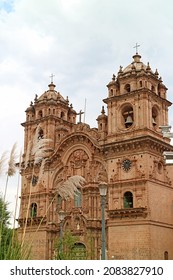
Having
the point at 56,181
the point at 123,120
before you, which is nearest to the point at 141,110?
the point at 123,120

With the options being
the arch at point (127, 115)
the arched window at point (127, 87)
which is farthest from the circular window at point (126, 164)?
the arched window at point (127, 87)

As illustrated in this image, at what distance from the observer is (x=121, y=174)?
33.6 metres

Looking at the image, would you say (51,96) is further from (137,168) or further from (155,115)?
(137,168)

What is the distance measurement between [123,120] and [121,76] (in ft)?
12.5

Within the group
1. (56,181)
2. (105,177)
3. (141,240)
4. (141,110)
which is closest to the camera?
(141,240)

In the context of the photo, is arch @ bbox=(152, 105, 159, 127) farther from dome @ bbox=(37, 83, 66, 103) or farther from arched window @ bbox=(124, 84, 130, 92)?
dome @ bbox=(37, 83, 66, 103)

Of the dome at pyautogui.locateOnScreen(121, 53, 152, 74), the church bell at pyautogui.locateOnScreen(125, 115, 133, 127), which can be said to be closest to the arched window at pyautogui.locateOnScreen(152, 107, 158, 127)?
the church bell at pyautogui.locateOnScreen(125, 115, 133, 127)

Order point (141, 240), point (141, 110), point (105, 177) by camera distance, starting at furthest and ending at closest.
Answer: point (105, 177) → point (141, 110) → point (141, 240)

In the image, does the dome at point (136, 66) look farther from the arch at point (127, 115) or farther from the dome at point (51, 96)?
the dome at point (51, 96)

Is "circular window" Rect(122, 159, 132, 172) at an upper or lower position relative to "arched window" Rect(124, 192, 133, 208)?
upper

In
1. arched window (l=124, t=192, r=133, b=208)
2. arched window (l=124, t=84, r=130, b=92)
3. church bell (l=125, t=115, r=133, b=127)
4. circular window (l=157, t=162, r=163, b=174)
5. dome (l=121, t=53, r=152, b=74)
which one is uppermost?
dome (l=121, t=53, r=152, b=74)

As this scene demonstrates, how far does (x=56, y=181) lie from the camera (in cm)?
3900

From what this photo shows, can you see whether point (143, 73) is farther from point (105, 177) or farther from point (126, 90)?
point (105, 177)

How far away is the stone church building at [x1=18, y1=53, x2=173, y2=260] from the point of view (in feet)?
104
